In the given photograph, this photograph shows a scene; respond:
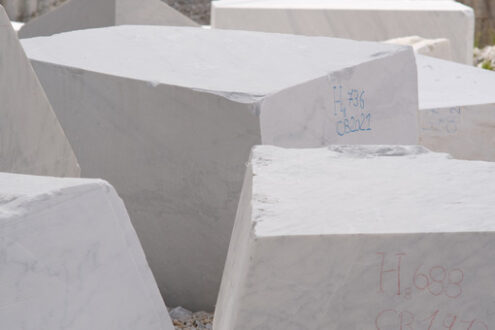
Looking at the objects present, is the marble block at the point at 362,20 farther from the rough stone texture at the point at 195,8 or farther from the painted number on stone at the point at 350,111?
the rough stone texture at the point at 195,8

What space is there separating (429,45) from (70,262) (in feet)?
16.1

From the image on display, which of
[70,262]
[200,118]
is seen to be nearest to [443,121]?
[200,118]

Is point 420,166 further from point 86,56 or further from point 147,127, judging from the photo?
point 86,56

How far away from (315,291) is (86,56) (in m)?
1.79

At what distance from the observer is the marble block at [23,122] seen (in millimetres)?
2037

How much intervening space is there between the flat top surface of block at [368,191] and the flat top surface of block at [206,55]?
0.47 m

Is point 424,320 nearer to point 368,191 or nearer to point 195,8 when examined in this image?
point 368,191

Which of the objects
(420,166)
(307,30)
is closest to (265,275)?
(420,166)

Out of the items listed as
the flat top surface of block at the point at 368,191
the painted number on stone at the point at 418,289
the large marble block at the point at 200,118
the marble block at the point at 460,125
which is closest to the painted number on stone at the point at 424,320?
the painted number on stone at the point at 418,289

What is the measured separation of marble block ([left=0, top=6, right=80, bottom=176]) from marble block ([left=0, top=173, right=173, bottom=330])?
0.55 meters

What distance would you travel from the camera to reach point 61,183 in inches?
56.5

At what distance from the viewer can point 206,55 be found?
281 cm

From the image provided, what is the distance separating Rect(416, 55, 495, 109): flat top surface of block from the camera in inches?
154

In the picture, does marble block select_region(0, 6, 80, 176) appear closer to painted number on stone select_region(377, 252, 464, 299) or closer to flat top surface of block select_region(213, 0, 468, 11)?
painted number on stone select_region(377, 252, 464, 299)
